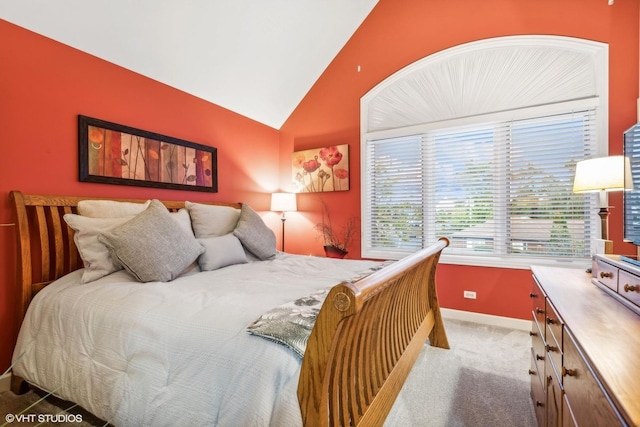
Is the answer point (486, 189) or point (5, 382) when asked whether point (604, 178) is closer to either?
point (486, 189)

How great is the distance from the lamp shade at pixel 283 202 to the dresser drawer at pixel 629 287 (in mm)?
3243

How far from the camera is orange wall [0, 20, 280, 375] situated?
6.46 feet

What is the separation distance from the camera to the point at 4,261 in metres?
1.96

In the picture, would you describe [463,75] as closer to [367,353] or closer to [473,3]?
[473,3]

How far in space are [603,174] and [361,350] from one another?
1984 mm

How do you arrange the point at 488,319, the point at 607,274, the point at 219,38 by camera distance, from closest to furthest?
1. the point at 607,274
2. the point at 219,38
3. the point at 488,319

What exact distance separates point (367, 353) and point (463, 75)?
3076mm

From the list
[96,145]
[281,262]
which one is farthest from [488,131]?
[96,145]

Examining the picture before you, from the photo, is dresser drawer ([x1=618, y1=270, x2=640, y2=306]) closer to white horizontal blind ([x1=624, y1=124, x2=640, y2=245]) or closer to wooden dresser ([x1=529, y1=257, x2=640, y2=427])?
wooden dresser ([x1=529, y1=257, x2=640, y2=427])

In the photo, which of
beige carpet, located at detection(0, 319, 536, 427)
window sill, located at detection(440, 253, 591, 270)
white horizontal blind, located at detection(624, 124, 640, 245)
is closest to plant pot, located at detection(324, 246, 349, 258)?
window sill, located at detection(440, 253, 591, 270)

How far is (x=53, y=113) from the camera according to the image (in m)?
2.18

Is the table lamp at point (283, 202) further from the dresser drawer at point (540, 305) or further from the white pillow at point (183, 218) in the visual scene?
the dresser drawer at point (540, 305)

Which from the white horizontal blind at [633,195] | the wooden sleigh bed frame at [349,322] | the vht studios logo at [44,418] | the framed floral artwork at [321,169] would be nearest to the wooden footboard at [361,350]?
the wooden sleigh bed frame at [349,322]

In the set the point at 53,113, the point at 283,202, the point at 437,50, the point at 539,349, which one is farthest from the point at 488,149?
the point at 53,113
